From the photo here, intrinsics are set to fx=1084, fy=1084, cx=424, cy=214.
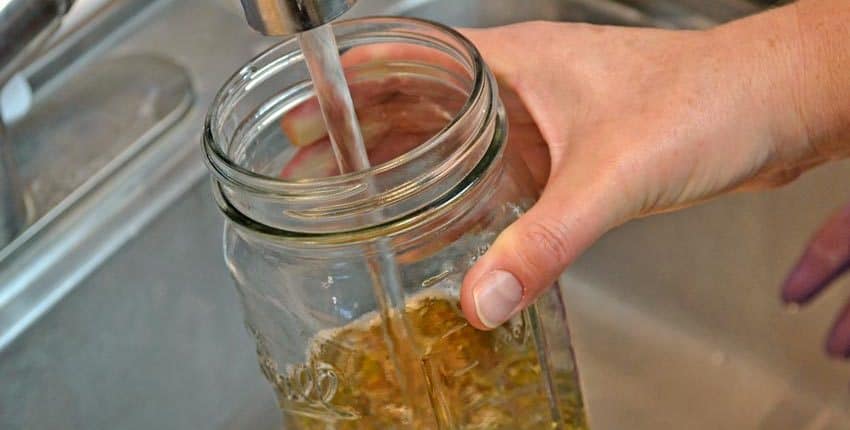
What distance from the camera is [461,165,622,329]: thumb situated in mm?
441

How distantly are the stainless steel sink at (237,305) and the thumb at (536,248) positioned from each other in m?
0.27

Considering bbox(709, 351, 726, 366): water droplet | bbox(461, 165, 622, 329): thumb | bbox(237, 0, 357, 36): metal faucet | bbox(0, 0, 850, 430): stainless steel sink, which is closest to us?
bbox(237, 0, 357, 36): metal faucet

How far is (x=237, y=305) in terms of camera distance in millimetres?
700

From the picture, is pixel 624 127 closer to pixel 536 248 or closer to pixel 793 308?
pixel 536 248

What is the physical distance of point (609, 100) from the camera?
0.51m

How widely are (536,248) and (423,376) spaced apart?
0.08 m

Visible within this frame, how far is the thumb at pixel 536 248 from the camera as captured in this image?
1.45ft

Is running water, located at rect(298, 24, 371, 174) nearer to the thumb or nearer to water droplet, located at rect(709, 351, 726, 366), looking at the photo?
the thumb

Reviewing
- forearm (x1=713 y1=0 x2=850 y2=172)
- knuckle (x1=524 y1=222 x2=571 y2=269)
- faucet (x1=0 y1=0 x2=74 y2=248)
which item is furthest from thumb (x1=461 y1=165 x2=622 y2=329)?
faucet (x1=0 y1=0 x2=74 y2=248)

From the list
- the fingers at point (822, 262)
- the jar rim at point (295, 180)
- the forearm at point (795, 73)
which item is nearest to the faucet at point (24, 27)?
the jar rim at point (295, 180)

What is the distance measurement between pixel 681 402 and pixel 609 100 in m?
0.31

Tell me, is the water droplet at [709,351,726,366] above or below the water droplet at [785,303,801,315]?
below

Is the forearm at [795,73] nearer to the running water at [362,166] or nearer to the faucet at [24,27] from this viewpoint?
the running water at [362,166]

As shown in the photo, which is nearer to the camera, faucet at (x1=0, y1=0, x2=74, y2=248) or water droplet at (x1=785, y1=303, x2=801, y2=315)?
faucet at (x1=0, y1=0, x2=74, y2=248)
